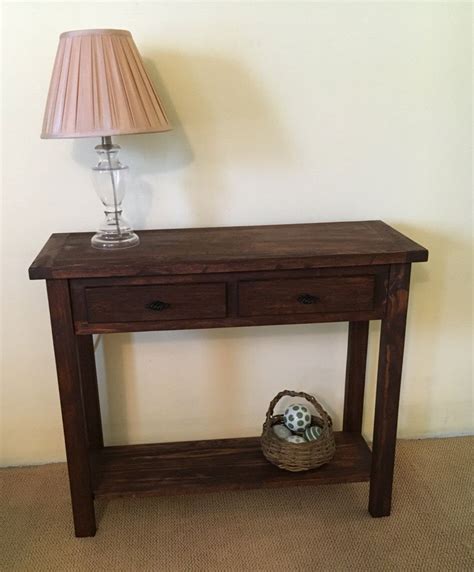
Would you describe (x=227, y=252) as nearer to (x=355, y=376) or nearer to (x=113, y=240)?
(x=113, y=240)

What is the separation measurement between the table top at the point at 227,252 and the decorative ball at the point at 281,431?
0.64 metres

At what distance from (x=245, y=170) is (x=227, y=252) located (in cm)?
40

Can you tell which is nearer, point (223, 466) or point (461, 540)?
point (461, 540)

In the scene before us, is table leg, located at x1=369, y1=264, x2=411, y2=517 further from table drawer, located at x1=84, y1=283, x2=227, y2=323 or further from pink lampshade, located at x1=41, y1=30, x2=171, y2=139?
pink lampshade, located at x1=41, y1=30, x2=171, y2=139

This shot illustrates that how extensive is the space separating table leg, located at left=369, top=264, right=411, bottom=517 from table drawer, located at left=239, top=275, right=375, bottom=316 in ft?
0.24

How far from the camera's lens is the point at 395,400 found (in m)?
1.73

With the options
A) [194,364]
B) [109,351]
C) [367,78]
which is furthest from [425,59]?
[109,351]

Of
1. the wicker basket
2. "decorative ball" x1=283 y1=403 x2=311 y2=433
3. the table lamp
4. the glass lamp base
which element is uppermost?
the table lamp

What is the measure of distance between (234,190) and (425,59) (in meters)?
0.72

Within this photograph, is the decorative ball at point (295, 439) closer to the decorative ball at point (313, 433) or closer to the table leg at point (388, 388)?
the decorative ball at point (313, 433)

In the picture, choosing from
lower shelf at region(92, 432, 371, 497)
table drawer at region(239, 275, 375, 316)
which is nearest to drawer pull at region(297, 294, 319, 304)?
table drawer at region(239, 275, 375, 316)

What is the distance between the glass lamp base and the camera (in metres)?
1.64

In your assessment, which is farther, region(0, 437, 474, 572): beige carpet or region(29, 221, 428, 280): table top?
region(0, 437, 474, 572): beige carpet

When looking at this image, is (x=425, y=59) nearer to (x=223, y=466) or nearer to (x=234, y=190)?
(x=234, y=190)
